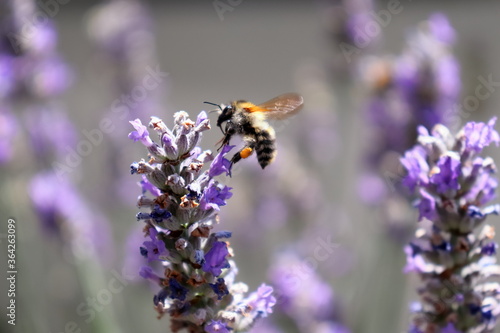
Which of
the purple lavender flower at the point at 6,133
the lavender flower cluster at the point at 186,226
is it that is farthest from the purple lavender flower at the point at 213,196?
the purple lavender flower at the point at 6,133

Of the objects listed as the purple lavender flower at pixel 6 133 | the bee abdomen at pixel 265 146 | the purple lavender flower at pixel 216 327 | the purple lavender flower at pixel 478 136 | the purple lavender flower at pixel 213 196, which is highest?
the purple lavender flower at pixel 6 133

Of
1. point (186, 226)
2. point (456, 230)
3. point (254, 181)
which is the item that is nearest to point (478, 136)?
point (456, 230)

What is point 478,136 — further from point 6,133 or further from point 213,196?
point 6,133

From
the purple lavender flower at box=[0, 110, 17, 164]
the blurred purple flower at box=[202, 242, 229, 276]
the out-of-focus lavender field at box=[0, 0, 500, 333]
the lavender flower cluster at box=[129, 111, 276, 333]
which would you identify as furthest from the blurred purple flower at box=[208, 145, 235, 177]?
the purple lavender flower at box=[0, 110, 17, 164]

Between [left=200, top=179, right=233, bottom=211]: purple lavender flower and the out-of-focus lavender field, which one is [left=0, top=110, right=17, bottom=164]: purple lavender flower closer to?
the out-of-focus lavender field

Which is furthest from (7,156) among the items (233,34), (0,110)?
(233,34)

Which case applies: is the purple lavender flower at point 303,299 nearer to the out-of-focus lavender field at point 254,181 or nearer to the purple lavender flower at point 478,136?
the out-of-focus lavender field at point 254,181

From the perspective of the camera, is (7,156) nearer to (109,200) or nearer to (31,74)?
(31,74)
